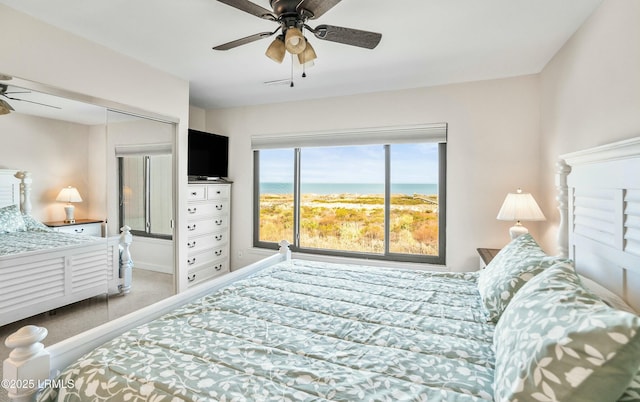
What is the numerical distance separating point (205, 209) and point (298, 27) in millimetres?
2799

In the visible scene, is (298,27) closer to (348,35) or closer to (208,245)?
(348,35)

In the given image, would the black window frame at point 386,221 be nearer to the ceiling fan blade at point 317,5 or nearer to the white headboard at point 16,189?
the ceiling fan blade at point 317,5

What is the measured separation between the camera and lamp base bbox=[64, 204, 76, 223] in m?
2.56

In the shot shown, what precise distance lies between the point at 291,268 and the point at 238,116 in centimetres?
280

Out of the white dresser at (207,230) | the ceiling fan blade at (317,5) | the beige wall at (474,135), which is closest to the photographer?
the ceiling fan blade at (317,5)

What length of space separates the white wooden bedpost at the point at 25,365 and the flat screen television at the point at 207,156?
299 centimetres

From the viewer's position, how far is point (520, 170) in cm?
322

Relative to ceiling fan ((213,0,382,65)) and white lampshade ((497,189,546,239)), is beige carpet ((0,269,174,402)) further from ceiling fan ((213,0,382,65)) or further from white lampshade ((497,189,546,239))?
white lampshade ((497,189,546,239))

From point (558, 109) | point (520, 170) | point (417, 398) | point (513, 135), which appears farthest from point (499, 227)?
point (417, 398)

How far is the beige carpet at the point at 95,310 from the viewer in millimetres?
2393

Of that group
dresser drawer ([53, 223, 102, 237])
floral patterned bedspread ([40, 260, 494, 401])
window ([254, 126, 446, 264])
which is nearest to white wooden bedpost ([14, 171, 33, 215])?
dresser drawer ([53, 223, 102, 237])

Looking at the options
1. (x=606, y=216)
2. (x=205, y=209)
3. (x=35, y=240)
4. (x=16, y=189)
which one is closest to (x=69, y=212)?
(x=35, y=240)

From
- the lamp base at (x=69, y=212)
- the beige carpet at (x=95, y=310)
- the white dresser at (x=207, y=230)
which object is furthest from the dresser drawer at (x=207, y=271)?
the lamp base at (x=69, y=212)

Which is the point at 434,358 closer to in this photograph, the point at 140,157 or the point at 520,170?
the point at 520,170
